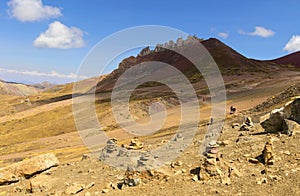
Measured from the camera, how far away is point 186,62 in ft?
372

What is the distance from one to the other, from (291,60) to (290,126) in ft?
387

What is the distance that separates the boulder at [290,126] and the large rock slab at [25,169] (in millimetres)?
11827

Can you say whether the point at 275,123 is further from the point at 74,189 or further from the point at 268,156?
the point at 74,189

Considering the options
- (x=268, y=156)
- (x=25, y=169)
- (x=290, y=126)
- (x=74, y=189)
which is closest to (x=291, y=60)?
(x=290, y=126)

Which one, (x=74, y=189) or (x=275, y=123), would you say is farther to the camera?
(x=275, y=123)

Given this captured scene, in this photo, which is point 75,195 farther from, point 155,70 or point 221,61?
point 221,61

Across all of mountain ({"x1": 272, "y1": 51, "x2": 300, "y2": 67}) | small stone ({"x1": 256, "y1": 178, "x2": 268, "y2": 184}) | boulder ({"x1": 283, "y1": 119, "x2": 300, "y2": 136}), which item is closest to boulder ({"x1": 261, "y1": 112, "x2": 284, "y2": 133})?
boulder ({"x1": 283, "y1": 119, "x2": 300, "y2": 136})

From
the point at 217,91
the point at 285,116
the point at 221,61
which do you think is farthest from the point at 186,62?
the point at 285,116

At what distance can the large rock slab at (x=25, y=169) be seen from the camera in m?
15.0

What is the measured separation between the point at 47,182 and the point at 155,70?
90.0 metres

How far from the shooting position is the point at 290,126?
13.1 m

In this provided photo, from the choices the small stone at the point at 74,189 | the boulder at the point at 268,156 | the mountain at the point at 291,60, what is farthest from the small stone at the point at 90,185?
the mountain at the point at 291,60

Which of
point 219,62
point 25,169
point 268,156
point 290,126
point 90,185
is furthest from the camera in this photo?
point 219,62

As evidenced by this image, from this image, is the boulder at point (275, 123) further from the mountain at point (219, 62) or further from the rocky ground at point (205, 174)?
the mountain at point (219, 62)
